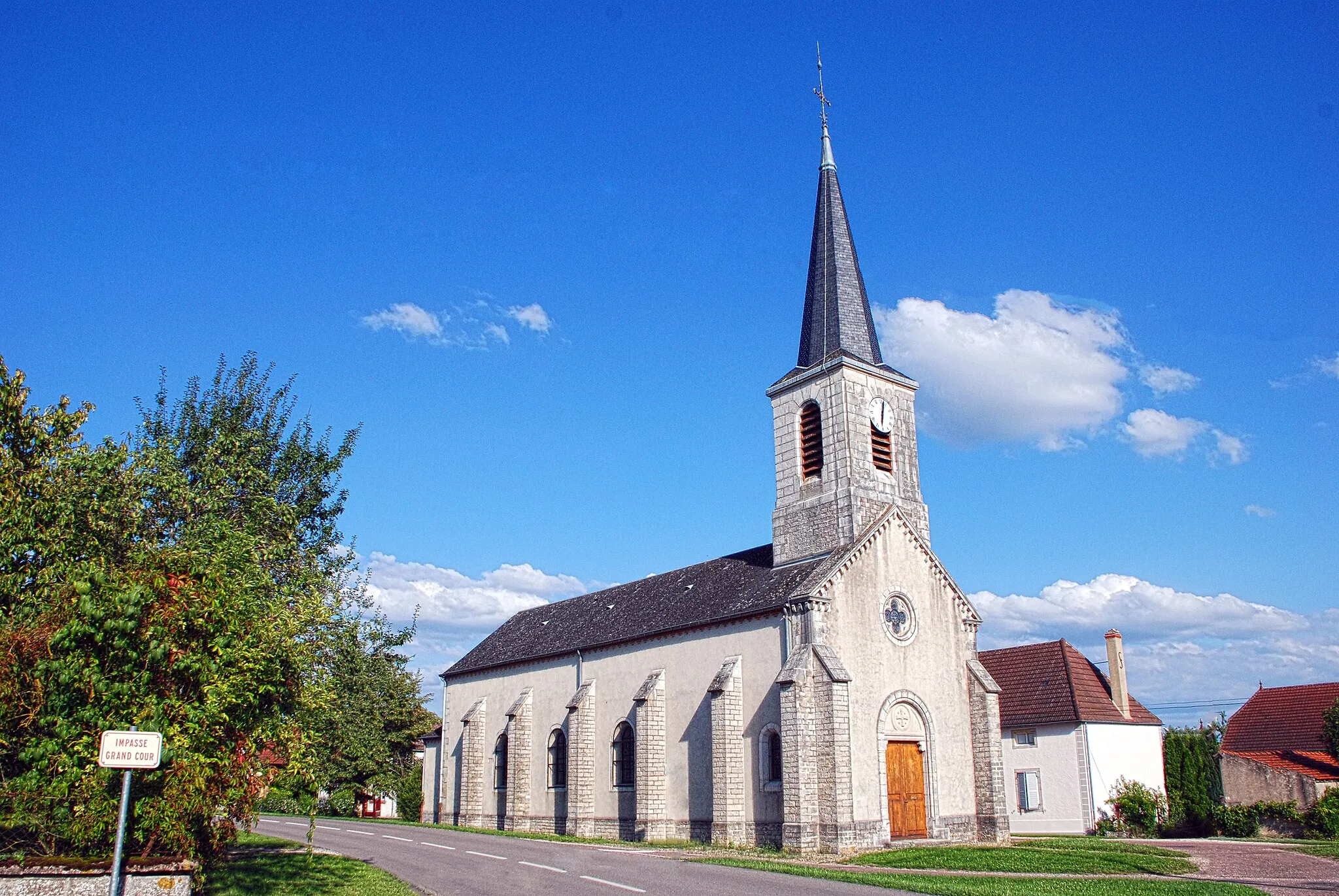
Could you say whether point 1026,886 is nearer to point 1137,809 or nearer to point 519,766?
point 1137,809

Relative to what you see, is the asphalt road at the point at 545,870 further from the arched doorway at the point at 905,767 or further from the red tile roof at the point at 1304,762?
the red tile roof at the point at 1304,762

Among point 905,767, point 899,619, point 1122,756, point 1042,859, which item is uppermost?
point 899,619

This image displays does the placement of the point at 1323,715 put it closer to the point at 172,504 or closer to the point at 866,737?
the point at 866,737

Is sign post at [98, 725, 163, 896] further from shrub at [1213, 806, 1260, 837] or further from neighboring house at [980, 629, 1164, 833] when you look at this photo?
shrub at [1213, 806, 1260, 837]

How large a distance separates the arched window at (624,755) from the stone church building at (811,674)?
0.21ft

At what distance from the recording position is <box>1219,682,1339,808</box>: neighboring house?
34.7 metres

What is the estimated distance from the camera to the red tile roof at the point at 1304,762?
34875 millimetres

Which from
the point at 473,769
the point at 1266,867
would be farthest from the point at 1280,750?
the point at 473,769

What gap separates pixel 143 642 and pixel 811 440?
2342cm

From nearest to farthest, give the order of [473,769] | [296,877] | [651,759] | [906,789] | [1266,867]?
[296,877] < [1266,867] < [906,789] < [651,759] < [473,769]

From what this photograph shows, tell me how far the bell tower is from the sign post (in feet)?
73.0


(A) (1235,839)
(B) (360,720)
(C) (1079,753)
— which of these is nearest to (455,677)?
(B) (360,720)

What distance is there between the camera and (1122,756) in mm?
36469

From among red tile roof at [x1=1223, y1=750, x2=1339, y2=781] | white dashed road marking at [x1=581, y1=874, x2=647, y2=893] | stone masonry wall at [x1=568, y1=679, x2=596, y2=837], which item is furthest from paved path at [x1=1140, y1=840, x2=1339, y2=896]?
stone masonry wall at [x1=568, y1=679, x2=596, y2=837]
